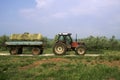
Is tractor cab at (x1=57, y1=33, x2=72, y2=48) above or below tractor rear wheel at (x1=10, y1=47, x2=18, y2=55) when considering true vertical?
above

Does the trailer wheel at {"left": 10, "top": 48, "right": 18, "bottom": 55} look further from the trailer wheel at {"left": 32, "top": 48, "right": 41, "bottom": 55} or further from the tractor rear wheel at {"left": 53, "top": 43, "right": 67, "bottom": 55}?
the tractor rear wheel at {"left": 53, "top": 43, "right": 67, "bottom": 55}

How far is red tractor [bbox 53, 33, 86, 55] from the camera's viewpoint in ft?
91.6

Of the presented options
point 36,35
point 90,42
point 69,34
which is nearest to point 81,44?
point 69,34

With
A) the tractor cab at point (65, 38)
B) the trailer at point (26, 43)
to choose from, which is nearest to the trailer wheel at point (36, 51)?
the trailer at point (26, 43)

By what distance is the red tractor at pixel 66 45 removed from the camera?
27.9m

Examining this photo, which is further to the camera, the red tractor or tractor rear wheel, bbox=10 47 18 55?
tractor rear wheel, bbox=10 47 18 55

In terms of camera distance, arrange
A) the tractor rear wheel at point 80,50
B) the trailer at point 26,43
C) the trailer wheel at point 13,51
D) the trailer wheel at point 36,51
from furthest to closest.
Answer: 1. the trailer wheel at point 13,51
2. the trailer wheel at point 36,51
3. the trailer at point 26,43
4. the tractor rear wheel at point 80,50

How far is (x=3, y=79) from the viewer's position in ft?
46.0

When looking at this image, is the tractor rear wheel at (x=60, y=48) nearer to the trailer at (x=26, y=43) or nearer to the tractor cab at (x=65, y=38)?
the tractor cab at (x=65, y=38)

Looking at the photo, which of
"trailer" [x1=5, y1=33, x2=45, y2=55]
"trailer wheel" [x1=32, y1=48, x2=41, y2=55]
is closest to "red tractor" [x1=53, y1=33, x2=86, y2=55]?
"trailer" [x1=5, y1=33, x2=45, y2=55]

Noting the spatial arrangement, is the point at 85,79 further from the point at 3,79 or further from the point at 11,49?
the point at 11,49

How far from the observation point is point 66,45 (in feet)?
92.4

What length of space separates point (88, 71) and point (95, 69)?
29.5 inches

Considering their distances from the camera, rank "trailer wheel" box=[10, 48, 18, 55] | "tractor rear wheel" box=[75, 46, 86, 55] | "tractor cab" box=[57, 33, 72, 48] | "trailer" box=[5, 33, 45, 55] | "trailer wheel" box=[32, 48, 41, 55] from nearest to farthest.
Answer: "tractor rear wheel" box=[75, 46, 86, 55] < "tractor cab" box=[57, 33, 72, 48] < "trailer" box=[5, 33, 45, 55] < "trailer wheel" box=[32, 48, 41, 55] < "trailer wheel" box=[10, 48, 18, 55]
